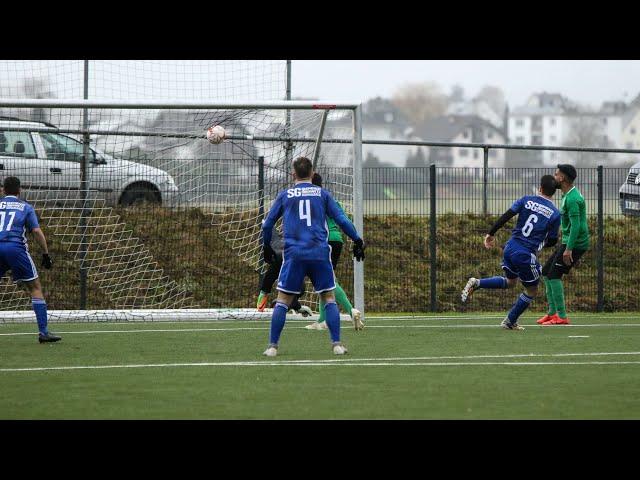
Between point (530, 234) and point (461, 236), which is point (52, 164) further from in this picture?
point (461, 236)

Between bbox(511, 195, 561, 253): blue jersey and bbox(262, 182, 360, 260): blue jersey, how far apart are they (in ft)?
12.4

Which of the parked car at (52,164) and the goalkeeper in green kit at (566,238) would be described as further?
the parked car at (52,164)

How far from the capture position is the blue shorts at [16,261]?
12789mm

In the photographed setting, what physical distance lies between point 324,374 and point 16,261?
4764mm

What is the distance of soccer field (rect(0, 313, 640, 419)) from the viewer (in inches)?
309

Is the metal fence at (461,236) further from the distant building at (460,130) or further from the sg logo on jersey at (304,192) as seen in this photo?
the distant building at (460,130)

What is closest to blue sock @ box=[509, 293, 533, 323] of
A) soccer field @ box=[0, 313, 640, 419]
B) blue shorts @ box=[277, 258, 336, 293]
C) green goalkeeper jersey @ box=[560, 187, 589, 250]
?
soccer field @ box=[0, 313, 640, 419]

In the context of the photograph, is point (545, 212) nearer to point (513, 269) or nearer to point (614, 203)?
point (513, 269)

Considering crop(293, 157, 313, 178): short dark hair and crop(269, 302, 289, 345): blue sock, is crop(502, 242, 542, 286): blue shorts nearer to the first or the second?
crop(293, 157, 313, 178): short dark hair

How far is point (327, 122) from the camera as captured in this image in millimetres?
16625

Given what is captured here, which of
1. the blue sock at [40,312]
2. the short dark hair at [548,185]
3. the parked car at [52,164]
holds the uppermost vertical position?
the parked car at [52,164]

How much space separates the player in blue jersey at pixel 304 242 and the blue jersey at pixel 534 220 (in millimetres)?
3763

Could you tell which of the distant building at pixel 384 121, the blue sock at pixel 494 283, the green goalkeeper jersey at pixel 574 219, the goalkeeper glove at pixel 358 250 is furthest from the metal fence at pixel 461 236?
the distant building at pixel 384 121

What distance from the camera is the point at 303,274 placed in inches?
445
